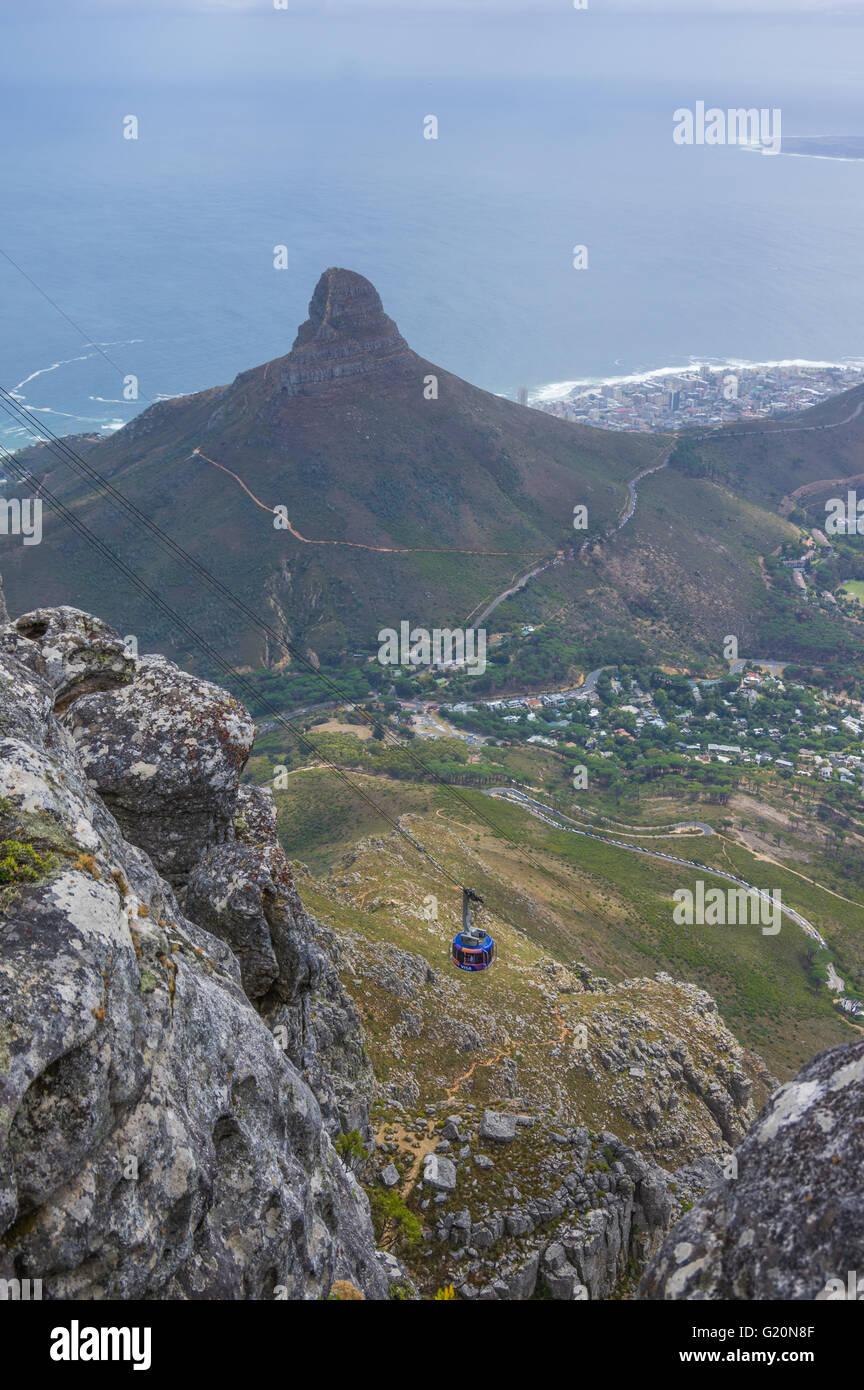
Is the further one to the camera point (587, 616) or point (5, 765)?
point (587, 616)

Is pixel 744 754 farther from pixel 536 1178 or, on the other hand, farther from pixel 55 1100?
pixel 55 1100

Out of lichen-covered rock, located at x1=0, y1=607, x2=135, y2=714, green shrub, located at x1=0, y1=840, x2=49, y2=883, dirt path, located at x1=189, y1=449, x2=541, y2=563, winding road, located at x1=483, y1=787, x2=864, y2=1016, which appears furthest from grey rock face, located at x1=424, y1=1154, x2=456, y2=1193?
dirt path, located at x1=189, y1=449, x2=541, y2=563

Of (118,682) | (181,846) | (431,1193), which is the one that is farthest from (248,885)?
(431,1193)

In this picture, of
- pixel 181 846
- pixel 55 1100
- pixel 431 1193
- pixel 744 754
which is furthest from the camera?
pixel 744 754

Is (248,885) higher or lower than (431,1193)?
higher

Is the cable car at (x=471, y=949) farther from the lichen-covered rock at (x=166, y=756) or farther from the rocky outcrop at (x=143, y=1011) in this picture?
the lichen-covered rock at (x=166, y=756)

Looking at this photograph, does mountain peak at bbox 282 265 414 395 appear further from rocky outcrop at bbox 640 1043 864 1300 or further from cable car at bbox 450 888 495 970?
rocky outcrop at bbox 640 1043 864 1300
